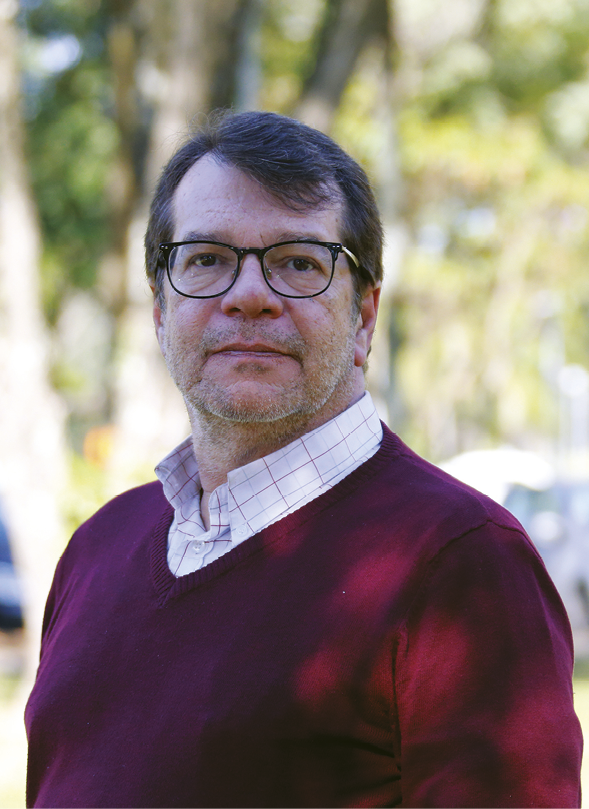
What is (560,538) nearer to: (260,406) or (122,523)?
(122,523)

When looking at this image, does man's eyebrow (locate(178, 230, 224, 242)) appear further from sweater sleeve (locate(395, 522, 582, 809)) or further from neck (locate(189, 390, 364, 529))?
sweater sleeve (locate(395, 522, 582, 809))

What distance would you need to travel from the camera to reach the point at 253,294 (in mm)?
1903

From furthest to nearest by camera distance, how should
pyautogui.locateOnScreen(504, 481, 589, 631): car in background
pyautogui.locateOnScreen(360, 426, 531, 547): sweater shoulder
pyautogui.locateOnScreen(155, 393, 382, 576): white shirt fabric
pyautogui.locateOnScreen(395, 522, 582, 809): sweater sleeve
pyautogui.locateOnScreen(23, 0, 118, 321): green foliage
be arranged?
pyautogui.locateOnScreen(23, 0, 118, 321): green foliage < pyautogui.locateOnScreen(504, 481, 589, 631): car in background < pyautogui.locateOnScreen(155, 393, 382, 576): white shirt fabric < pyautogui.locateOnScreen(360, 426, 531, 547): sweater shoulder < pyautogui.locateOnScreen(395, 522, 582, 809): sweater sleeve

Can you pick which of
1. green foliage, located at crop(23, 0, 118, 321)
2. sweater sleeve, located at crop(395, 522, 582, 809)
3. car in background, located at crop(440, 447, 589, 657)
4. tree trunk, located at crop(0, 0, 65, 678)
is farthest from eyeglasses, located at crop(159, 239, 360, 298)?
green foliage, located at crop(23, 0, 118, 321)

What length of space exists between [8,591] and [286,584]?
9216mm

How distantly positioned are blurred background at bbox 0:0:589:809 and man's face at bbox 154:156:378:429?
567 mm

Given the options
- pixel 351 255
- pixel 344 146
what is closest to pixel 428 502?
pixel 351 255

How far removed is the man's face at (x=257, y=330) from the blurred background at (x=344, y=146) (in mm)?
567

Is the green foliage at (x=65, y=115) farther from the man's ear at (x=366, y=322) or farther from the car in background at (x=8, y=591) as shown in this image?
the man's ear at (x=366, y=322)

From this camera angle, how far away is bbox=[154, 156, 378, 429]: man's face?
6.26ft

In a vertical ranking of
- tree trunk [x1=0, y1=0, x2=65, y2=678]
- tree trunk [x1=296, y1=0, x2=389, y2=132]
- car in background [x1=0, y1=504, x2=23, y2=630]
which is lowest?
car in background [x1=0, y1=504, x2=23, y2=630]

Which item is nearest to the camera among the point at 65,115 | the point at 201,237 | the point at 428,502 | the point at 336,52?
the point at 428,502

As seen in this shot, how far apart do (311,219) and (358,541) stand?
2.24ft

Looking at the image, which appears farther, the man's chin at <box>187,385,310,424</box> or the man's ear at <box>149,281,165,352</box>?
the man's ear at <box>149,281,165,352</box>
